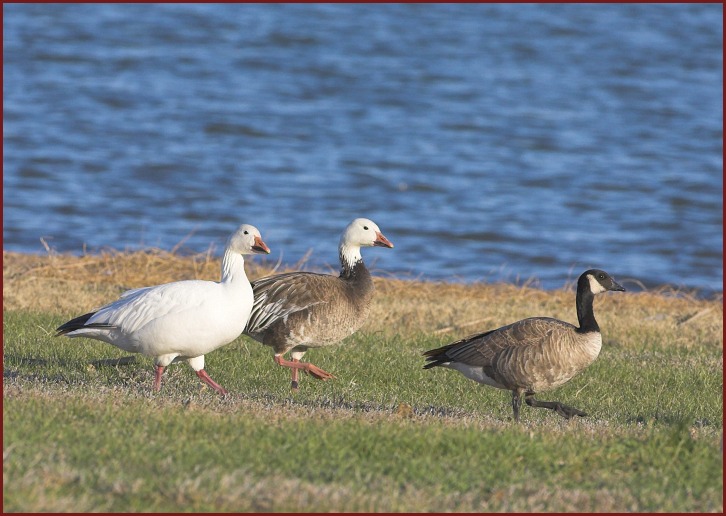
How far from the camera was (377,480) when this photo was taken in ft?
21.7

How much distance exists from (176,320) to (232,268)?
2.51 feet

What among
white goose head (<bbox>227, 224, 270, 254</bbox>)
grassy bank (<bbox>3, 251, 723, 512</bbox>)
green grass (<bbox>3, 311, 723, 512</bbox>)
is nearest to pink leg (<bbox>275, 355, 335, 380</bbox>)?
grassy bank (<bbox>3, 251, 723, 512</bbox>)

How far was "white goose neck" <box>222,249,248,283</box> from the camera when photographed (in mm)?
9453

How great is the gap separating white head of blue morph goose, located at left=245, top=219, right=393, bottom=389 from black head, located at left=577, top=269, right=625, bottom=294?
6.58ft

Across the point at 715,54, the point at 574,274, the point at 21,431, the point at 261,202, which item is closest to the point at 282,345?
the point at 21,431

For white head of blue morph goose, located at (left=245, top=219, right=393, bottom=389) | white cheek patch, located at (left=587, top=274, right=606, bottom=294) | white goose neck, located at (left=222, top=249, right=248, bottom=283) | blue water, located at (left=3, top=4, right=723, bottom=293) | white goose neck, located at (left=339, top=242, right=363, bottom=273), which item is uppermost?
white goose neck, located at (left=222, top=249, right=248, bottom=283)

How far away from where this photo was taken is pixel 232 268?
31.4 feet

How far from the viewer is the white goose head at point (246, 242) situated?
976cm

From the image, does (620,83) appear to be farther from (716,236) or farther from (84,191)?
(84,191)

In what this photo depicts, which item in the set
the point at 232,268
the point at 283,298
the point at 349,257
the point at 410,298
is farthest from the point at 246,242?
the point at 410,298

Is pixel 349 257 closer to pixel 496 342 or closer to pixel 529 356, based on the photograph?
pixel 496 342

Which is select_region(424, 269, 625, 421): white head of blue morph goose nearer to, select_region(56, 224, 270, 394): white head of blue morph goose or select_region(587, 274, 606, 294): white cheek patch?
select_region(587, 274, 606, 294): white cheek patch

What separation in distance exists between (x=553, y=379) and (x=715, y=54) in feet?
105

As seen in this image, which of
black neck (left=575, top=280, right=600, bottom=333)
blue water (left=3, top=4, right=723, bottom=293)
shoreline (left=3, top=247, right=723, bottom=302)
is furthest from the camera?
blue water (left=3, top=4, right=723, bottom=293)
